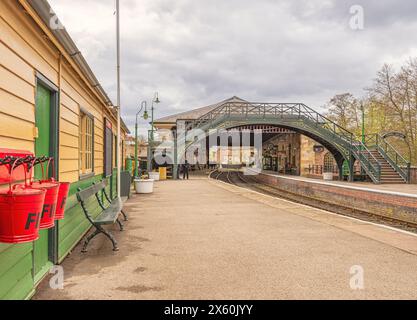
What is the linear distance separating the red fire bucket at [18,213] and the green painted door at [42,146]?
1.57 m

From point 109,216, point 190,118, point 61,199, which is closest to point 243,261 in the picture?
point 109,216

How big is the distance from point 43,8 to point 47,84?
1019 mm

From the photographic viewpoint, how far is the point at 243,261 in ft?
15.8

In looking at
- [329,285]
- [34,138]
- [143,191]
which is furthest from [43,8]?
[143,191]

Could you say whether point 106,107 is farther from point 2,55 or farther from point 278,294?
point 278,294

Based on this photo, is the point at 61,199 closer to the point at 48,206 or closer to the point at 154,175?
the point at 48,206

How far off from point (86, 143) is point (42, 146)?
10.4 feet

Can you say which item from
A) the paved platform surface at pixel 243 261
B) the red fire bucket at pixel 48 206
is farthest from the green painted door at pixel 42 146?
the red fire bucket at pixel 48 206

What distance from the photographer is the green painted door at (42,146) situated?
13.0 feet

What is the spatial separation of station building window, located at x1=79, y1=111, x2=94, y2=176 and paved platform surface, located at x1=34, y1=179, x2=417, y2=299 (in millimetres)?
1519

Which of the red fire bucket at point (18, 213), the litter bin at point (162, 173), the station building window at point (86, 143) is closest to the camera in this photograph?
the red fire bucket at point (18, 213)

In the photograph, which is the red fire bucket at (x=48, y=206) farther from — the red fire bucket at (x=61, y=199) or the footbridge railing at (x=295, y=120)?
the footbridge railing at (x=295, y=120)

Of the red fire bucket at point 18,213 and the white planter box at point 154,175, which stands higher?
the red fire bucket at point 18,213

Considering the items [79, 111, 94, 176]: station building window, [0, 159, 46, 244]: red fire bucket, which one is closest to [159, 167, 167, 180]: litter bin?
[79, 111, 94, 176]: station building window
